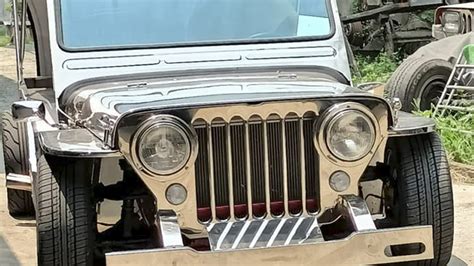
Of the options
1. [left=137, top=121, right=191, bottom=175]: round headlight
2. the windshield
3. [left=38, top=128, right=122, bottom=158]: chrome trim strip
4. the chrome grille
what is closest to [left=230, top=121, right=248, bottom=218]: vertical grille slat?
the chrome grille

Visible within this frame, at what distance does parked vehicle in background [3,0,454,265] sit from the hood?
0.03ft

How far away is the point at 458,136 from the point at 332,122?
3.92 m

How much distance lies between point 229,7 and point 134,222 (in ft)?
4.52

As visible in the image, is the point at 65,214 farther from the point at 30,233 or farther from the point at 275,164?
the point at 30,233

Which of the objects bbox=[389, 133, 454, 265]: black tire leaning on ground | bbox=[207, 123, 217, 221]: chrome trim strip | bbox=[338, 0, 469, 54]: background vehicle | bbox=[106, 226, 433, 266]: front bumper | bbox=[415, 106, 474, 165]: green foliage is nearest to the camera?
bbox=[106, 226, 433, 266]: front bumper

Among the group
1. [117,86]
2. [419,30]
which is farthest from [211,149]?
[419,30]

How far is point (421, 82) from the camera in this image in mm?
7703

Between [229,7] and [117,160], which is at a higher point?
[229,7]

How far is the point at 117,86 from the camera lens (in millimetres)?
4180

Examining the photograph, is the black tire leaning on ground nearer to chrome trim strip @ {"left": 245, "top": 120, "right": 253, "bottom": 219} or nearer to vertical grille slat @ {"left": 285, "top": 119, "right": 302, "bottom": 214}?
vertical grille slat @ {"left": 285, "top": 119, "right": 302, "bottom": 214}

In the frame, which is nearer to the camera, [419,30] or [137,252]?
[137,252]

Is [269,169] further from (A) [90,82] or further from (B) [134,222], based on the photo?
(A) [90,82]

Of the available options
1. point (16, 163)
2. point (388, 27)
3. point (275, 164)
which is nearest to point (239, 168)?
point (275, 164)

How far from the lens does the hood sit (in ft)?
11.6
